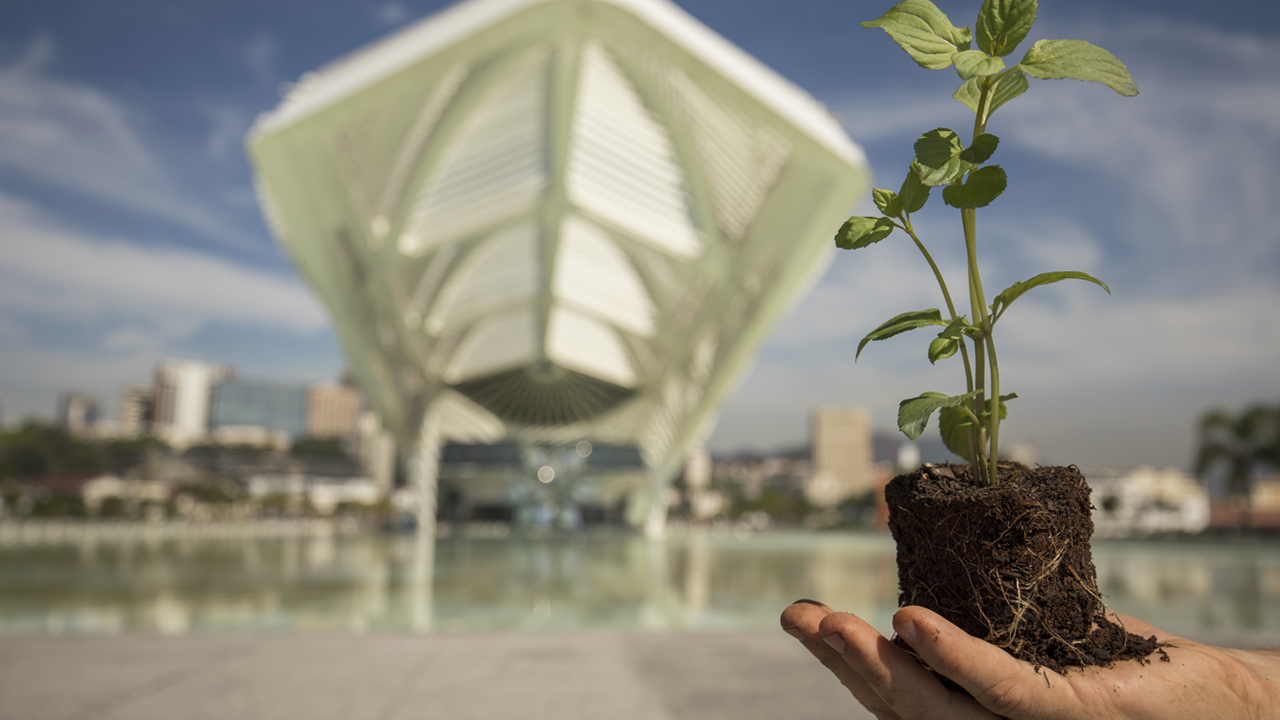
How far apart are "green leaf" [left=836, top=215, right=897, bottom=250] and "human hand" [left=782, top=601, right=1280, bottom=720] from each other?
62 cm

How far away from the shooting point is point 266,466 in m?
91.6

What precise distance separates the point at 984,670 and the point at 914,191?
74 cm

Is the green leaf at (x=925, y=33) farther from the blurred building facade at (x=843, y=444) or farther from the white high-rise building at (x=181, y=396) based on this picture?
the white high-rise building at (x=181, y=396)

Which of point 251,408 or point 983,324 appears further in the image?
point 251,408

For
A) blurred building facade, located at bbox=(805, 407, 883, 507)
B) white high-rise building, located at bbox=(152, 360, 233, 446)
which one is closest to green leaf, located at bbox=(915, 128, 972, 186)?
blurred building facade, located at bbox=(805, 407, 883, 507)

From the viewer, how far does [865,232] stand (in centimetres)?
137

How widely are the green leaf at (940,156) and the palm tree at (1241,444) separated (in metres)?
58.2

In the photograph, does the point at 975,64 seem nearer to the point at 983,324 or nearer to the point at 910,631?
the point at 983,324

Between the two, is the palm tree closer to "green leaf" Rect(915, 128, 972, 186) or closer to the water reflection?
the water reflection

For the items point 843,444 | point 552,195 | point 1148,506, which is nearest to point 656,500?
point 552,195

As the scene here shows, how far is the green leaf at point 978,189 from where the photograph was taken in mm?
1143

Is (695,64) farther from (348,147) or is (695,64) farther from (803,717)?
(803,717)

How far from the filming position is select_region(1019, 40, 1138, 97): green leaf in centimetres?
118

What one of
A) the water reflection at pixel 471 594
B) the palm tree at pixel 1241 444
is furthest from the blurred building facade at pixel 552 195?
the palm tree at pixel 1241 444
